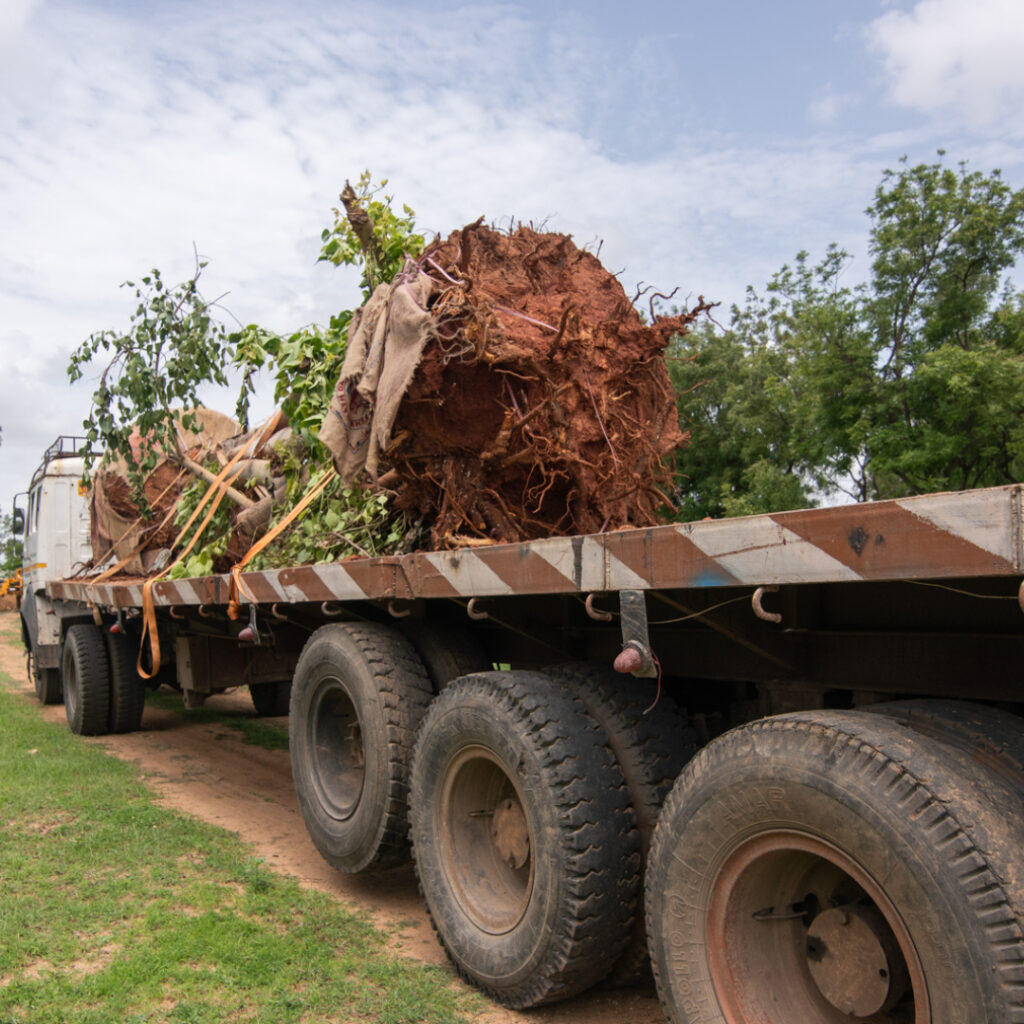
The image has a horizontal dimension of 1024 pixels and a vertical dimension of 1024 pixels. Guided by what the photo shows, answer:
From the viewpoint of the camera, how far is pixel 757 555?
2.32 metres

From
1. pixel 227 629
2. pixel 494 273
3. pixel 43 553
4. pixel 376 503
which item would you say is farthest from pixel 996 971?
pixel 43 553

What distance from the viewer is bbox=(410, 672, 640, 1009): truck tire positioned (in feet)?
9.87

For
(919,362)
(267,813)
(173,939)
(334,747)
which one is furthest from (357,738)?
(919,362)

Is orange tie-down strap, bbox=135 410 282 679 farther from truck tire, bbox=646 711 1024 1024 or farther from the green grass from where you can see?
truck tire, bbox=646 711 1024 1024

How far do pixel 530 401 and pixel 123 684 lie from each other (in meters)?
6.29

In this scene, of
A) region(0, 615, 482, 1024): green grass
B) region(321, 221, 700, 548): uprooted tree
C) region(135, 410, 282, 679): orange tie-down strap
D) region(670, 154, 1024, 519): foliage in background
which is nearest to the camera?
region(0, 615, 482, 1024): green grass

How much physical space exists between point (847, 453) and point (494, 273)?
17.2m

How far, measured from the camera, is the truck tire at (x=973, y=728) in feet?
7.13

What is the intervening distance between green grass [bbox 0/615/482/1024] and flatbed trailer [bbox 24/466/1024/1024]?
0.31 metres

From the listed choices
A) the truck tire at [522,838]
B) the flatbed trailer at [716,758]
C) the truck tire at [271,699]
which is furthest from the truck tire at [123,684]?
the truck tire at [522,838]

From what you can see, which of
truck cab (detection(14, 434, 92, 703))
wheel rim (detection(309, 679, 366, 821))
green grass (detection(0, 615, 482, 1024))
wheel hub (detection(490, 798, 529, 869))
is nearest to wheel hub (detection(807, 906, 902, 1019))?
wheel hub (detection(490, 798, 529, 869))

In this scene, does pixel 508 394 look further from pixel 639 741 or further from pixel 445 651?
pixel 639 741

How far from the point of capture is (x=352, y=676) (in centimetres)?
432

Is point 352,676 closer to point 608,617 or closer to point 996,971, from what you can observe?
point 608,617
